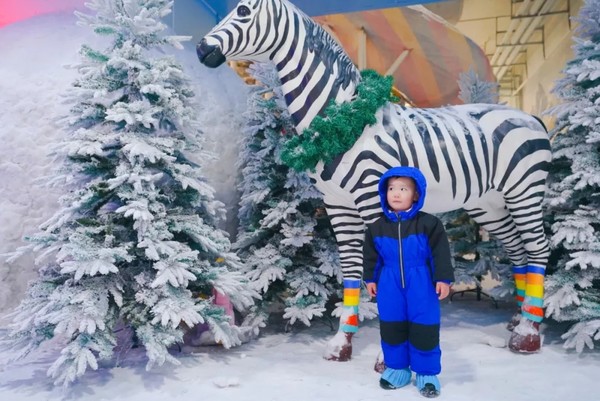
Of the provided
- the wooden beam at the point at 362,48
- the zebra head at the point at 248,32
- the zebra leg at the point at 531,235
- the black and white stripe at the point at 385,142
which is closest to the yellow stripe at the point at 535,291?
the zebra leg at the point at 531,235

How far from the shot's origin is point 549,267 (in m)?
3.03

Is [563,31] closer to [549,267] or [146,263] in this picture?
[549,267]

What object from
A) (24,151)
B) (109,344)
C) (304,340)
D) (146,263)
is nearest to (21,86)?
(24,151)

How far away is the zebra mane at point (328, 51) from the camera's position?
249 cm

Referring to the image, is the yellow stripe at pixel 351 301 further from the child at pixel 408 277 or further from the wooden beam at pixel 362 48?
the wooden beam at pixel 362 48

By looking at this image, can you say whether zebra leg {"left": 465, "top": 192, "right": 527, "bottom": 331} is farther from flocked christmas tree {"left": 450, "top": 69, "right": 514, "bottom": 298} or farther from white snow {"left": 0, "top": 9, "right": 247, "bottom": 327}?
white snow {"left": 0, "top": 9, "right": 247, "bottom": 327}

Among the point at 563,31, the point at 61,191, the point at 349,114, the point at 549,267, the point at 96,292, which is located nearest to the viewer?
the point at 96,292

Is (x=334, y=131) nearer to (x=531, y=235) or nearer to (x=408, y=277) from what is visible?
(x=408, y=277)

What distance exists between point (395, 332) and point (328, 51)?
158cm

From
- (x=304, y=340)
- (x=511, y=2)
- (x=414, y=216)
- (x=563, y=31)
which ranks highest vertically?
(x=511, y=2)

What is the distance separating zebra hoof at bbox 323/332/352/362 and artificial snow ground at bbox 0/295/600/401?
0.04 meters

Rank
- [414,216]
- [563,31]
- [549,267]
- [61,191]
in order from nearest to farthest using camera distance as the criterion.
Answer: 1. [414,216]
2. [61,191]
3. [549,267]
4. [563,31]

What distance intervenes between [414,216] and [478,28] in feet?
15.6

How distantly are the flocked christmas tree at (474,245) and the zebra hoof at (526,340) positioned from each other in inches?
25.7
